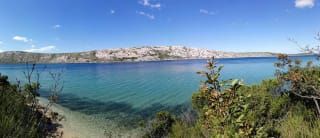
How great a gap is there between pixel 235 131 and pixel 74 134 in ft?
47.5

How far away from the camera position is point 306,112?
7.88m

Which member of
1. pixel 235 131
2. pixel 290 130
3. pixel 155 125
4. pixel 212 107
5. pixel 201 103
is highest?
pixel 212 107

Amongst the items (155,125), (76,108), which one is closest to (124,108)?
(76,108)

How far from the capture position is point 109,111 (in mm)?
22328

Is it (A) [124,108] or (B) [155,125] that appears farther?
(A) [124,108]

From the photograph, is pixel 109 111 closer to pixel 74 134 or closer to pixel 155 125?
pixel 74 134

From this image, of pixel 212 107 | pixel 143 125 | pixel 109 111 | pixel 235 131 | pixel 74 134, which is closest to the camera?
pixel 235 131

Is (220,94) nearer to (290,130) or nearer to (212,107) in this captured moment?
(212,107)

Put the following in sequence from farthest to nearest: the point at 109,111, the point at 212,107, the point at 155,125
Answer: the point at 109,111 < the point at 155,125 < the point at 212,107

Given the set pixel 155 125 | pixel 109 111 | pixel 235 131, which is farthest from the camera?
pixel 109 111

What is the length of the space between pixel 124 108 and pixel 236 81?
70.5 ft

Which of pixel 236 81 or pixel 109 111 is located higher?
pixel 236 81

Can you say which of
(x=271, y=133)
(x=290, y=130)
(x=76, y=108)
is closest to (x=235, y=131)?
(x=271, y=133)

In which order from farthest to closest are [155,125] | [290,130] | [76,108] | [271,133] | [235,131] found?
[76,108]
[155,125]
[290,130]
[271,133]
[235,131]
